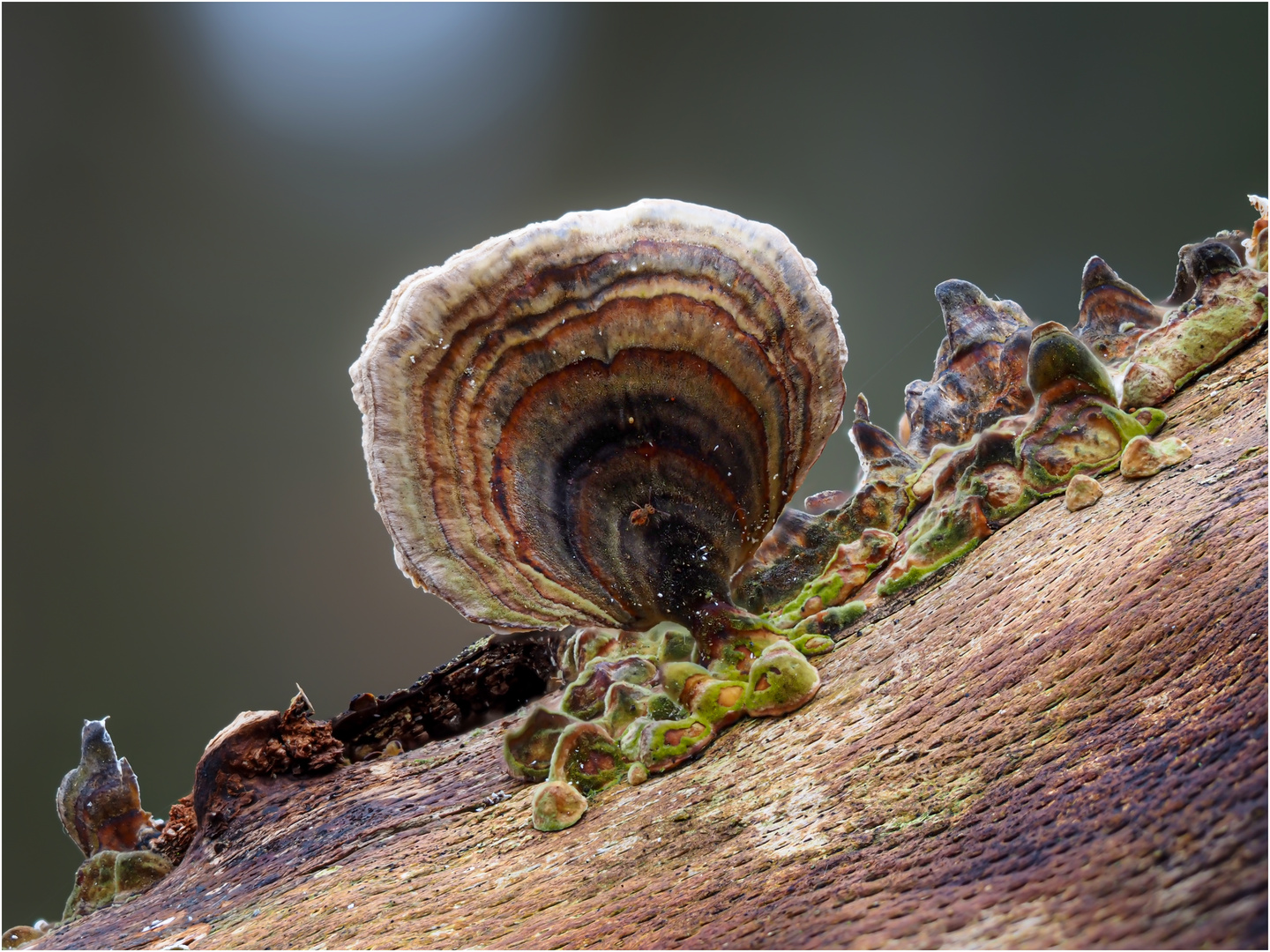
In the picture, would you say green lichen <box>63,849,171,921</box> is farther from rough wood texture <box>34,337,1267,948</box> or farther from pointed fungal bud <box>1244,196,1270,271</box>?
pointed fungal bud <box>1244,196,1270,271</box>

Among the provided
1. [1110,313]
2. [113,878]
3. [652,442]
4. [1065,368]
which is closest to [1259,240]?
[1110,313]

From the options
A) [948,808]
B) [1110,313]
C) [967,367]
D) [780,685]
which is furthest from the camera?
[967,367]

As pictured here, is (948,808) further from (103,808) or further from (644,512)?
(103,808)

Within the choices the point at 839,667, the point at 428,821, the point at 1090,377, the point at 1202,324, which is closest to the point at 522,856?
the point at 428,821

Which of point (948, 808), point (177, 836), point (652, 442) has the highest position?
point (652, 442)

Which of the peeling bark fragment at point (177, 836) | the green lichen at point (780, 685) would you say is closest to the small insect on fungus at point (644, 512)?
the green lichen at point (780, 685)

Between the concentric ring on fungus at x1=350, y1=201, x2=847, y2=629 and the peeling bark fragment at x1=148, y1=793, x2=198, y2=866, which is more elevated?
the concentric ring on fungus at x1=350, y1=201, x2=847, y2=629

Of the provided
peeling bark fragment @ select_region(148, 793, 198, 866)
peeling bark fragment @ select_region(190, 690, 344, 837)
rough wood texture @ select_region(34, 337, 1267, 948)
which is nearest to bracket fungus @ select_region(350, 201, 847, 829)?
rough wood texture @ select_region(34, 337, 1267, 948)
